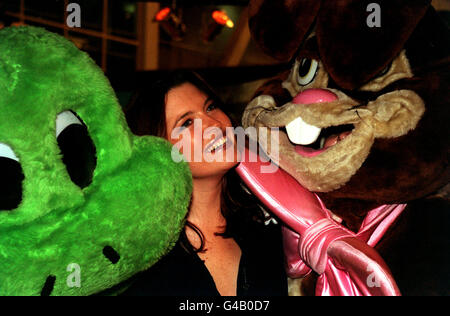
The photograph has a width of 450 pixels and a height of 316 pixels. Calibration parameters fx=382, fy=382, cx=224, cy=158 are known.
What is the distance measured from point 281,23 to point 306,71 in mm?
142

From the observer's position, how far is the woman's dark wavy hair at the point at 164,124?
3.52 ft

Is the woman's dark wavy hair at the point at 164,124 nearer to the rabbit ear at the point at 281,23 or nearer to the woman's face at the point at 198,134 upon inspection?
the woman's face at the point at 198,134

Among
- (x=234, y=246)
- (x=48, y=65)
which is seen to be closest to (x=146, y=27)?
(x=234, y=246)

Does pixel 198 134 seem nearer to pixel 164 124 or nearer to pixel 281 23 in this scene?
pixel 164 124

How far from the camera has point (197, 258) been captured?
3.52 feet

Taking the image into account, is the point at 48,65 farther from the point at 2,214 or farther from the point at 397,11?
the point at 397,11

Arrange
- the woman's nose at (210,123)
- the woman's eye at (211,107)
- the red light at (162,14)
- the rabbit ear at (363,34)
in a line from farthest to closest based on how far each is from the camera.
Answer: the red light at (162,14), the woman's eye at (211,107), the woman's nose at (210,123), the rabbit ear at (363,34)

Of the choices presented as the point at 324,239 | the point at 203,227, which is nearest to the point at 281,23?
the point at 324,239

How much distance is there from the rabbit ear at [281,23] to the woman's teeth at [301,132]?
17 centimetres

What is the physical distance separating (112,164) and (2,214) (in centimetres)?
17

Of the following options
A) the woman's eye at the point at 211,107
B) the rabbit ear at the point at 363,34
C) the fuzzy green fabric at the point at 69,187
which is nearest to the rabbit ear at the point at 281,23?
the rabbit ear at the point at 363,34

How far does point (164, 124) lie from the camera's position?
1.06m

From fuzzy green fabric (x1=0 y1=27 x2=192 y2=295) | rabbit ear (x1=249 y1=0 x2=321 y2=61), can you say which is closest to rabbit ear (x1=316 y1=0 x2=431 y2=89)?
rabbit ear (x1=249 y1=0 x2=321 y2=61)

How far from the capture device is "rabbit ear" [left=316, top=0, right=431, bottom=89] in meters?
0.74
